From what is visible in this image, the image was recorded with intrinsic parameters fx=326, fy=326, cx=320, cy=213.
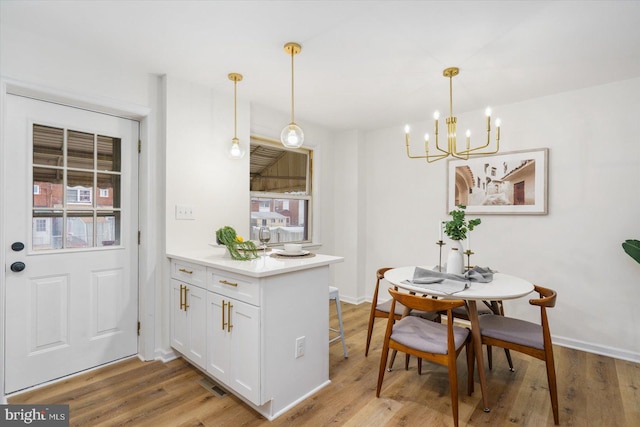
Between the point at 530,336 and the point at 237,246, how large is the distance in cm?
200

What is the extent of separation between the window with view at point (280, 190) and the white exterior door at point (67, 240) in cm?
129

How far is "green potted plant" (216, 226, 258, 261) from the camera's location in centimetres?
231

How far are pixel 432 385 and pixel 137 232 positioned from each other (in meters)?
2.59

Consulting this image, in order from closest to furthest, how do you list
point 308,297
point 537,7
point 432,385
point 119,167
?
point 537,7
point 308,297
point 432,385
point 119,167

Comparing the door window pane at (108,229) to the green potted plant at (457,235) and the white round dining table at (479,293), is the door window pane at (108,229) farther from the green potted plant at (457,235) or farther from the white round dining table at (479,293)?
the green potted plant at (457,235)

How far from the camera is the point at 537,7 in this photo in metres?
1.81

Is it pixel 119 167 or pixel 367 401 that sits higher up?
pixel 119 167

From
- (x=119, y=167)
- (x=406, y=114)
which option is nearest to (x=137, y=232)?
(x=119, y=167)

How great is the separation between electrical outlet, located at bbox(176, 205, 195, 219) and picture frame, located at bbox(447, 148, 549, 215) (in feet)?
9.02

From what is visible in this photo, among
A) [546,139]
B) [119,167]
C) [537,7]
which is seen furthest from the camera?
[546,139]

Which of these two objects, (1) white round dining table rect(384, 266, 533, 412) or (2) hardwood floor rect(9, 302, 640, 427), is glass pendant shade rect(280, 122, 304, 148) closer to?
(1) white round dining table rect(384, 266, 533, 412)

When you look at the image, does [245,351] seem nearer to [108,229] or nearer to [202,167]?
[108,229]

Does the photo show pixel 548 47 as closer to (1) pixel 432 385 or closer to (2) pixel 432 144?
(2) pixel 432 144

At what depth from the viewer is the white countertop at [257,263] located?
1.89 meters
